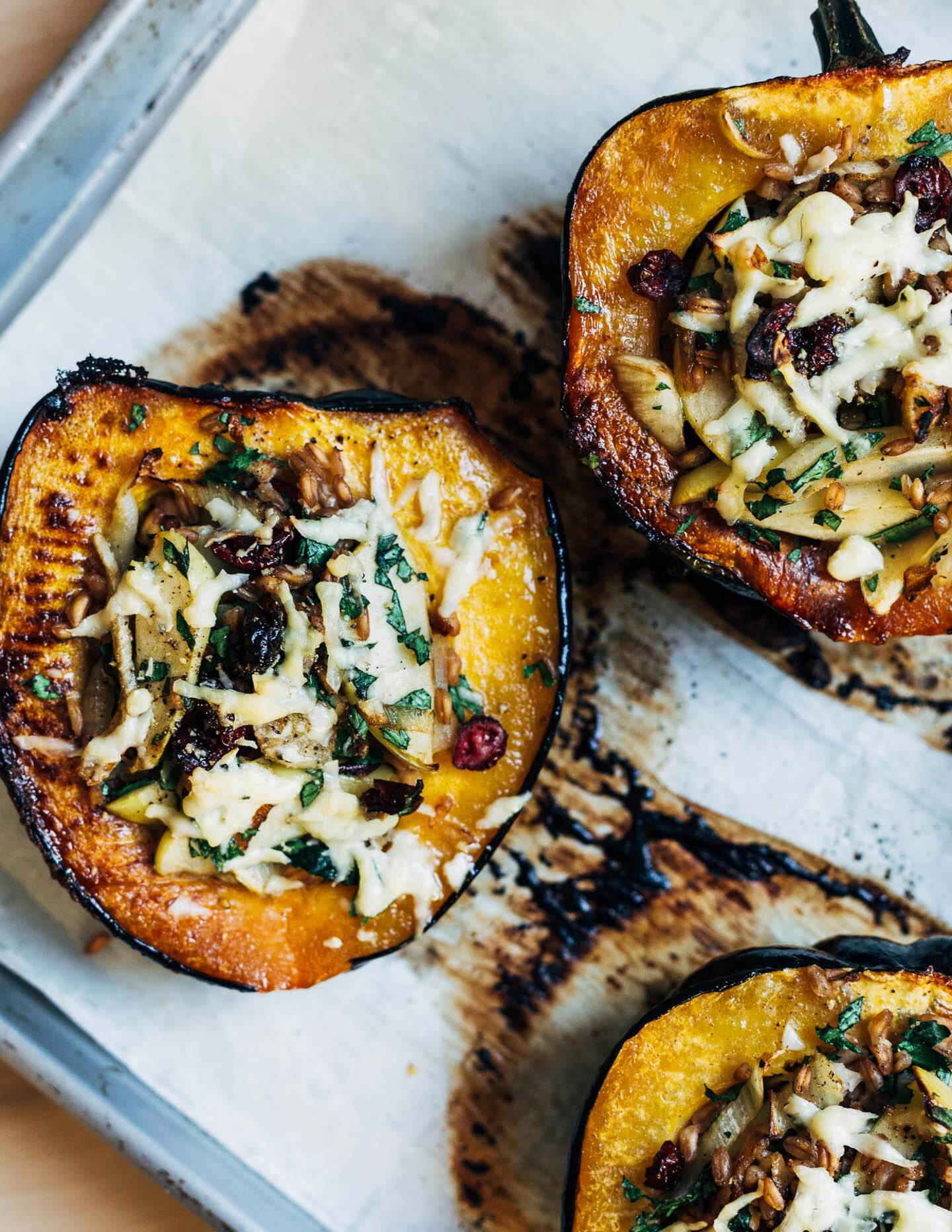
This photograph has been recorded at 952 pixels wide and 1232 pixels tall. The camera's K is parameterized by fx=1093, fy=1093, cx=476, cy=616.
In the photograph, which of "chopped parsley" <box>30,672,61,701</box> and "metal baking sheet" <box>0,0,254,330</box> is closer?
"chopped parsley" <box>30,672,61,701</box>

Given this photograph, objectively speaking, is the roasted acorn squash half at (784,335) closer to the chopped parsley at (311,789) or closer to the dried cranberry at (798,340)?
the dried cranberry at (798,340)

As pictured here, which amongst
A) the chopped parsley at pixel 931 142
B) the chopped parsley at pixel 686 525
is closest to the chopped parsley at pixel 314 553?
the chopped parsley at pixel 686 525

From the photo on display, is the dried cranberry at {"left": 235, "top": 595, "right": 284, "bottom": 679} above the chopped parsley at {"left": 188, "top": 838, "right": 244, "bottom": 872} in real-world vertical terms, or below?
above

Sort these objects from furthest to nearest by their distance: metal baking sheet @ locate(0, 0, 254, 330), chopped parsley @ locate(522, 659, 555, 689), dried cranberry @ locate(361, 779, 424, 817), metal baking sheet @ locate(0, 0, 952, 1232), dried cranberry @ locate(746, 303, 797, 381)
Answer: metal baking sheet @ locate(0, 0, 952, 1232) → metal baking sheet @ locate(0, 0, 254, 330) → chopped parsley @ locate(522, 659, 555, 689) → dried cranberry @ locate(361, 779, 424, 817) → dried cranberry @ locate(746, 303, 797, 381)

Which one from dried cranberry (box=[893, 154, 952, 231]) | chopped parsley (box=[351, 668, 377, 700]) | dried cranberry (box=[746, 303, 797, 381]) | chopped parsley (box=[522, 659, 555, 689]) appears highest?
dried cranberry (box=[893, 154, 952, 231])

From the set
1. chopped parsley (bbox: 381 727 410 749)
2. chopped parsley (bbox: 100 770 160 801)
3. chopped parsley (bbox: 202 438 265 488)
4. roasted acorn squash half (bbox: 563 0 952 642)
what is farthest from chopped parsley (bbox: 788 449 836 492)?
chopped parsley (bbox: 100 770 160 801)

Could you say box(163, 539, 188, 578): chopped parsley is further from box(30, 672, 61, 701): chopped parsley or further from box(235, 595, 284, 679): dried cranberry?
box(30, 672, 61, 701): chopped parsley

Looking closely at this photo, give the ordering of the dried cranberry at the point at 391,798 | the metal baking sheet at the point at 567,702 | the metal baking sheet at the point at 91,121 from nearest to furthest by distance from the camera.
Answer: the dried cranberry at the point at 391,798
the metal baking sheet at the point at 91,121
the metal baking sheet at the point at 567,702

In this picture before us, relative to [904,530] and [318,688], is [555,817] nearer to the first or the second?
[318,688]
